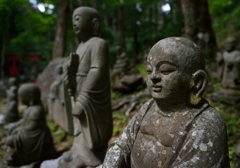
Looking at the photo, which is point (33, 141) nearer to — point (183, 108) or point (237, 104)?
point (183, 108)

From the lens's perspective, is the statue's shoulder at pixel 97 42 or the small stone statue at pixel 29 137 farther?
the small stone statue at pixel 29 137

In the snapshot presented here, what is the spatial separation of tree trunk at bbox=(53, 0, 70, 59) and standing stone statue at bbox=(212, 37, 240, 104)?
743 cm

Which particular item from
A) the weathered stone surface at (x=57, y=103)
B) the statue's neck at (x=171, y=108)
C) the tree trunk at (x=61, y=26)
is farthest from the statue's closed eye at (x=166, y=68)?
the tree trunk at (x=61, y=26)

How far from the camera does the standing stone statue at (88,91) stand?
3680 mm

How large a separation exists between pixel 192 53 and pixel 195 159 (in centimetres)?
80

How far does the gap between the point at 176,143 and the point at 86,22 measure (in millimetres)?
2736

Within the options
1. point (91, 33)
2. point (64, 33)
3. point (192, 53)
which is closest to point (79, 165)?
point (91, 33)

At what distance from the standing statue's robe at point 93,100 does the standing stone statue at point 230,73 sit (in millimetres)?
4213

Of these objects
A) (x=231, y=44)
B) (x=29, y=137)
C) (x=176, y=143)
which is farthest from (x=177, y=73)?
(x=231, y=44)

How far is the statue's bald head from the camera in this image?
178 centimetres

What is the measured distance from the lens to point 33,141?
464cm

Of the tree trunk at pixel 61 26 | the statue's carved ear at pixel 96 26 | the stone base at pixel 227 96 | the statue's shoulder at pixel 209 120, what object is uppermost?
the tree trunk at pixel 61 26

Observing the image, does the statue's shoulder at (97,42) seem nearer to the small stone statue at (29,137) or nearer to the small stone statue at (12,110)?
the small stone statue at (29,137)

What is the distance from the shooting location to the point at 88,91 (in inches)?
144
